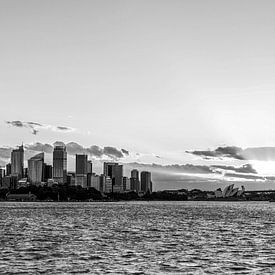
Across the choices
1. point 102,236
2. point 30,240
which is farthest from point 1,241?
point 102,236

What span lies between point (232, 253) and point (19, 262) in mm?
20280

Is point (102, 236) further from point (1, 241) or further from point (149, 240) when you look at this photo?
point (1, 241)

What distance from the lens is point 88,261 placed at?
51.3m

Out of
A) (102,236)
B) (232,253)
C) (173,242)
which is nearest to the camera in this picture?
(232,253)

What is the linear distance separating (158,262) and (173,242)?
19.5m

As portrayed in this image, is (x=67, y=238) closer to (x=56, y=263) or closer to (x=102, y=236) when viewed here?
(x=102, y=236)

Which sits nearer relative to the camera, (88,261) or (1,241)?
(88,261)

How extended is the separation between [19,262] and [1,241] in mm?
21313

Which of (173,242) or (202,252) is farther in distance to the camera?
(173,242)

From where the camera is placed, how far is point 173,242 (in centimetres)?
6981

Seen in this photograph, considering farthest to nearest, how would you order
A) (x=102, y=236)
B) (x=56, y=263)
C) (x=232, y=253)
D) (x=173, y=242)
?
(x=102, y=236)
(x=173, y=242)
(x=232, y=253)
(x=56, y=263)

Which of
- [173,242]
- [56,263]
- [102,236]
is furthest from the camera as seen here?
[102,236]

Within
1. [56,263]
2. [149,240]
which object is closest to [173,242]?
[149,240]

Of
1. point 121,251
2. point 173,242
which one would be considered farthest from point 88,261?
point 173,242
